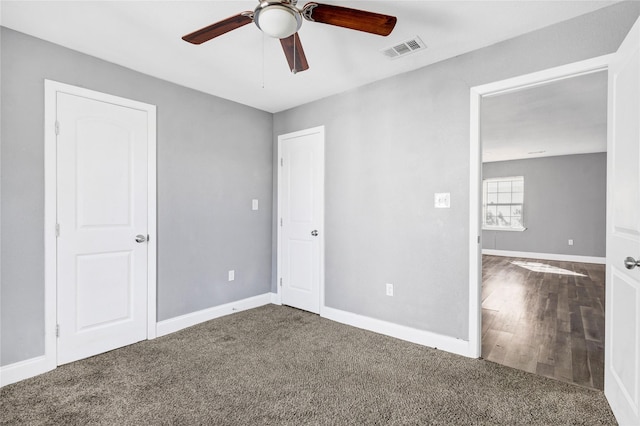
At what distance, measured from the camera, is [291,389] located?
7.18ft

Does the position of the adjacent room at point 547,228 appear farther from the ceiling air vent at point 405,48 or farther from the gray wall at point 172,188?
the gray wall at point 172,188

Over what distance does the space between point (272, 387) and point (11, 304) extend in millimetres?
1945

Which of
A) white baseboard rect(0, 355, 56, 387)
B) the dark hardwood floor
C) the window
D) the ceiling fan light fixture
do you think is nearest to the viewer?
the ceiling fan light fixture

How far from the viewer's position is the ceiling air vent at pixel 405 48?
2.48m

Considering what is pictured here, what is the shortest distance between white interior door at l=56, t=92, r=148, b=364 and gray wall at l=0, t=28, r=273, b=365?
0.14m

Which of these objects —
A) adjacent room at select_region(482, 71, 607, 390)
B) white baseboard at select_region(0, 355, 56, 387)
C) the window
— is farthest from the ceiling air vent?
the window

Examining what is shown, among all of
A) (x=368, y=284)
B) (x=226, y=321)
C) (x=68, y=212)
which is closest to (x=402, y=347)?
(x=368, y=284)

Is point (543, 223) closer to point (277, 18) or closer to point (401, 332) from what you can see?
point (401, 332)

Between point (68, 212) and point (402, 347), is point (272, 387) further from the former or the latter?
point (68, 212)

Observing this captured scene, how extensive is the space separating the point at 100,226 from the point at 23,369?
3.69ft

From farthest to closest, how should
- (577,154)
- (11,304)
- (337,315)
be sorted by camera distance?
(577,154) → (337,315) → (11,304)

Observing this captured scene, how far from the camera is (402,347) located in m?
2.86

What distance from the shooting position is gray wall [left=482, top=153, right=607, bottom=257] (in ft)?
23.9

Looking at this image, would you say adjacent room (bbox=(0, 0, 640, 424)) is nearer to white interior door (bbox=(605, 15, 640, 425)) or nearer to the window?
white interior door (bbox=(605, 15, 640, 425))
